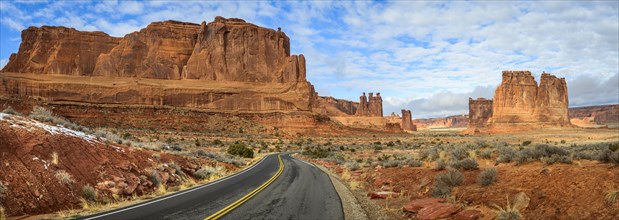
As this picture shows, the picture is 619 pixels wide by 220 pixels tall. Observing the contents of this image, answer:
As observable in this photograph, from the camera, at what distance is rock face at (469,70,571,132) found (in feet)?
398

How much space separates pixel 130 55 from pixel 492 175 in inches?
4068

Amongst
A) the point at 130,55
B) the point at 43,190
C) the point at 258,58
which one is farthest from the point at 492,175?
the point at 130,55

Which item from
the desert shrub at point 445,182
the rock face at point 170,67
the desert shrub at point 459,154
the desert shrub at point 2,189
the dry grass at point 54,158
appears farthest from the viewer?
the rock face at point 170,67

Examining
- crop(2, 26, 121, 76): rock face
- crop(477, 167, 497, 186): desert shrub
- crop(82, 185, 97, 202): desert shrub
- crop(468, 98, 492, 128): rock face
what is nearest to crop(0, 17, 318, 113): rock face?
crop(2, 26, 121, 76): rock face

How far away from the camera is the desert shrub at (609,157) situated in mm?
8172

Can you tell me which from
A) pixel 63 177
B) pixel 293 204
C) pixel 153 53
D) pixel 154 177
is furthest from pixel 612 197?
pixel 153 53

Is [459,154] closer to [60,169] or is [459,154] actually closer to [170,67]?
[60,169]

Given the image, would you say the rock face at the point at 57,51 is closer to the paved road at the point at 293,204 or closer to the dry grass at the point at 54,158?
the dry grass at the point at 54,158

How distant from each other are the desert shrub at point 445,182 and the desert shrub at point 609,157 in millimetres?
3358

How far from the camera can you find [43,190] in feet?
33.0

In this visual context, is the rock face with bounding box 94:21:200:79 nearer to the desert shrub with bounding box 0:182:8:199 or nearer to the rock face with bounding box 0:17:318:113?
the rock face with bounding box 0:17:318:113

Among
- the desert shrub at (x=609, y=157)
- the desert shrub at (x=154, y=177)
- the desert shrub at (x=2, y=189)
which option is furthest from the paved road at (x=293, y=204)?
the desert shrub at (x=609, y=157)

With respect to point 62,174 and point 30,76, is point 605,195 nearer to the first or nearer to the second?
point 62,174

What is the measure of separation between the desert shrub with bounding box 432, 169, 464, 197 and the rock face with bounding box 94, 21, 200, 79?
96250 millimetres
